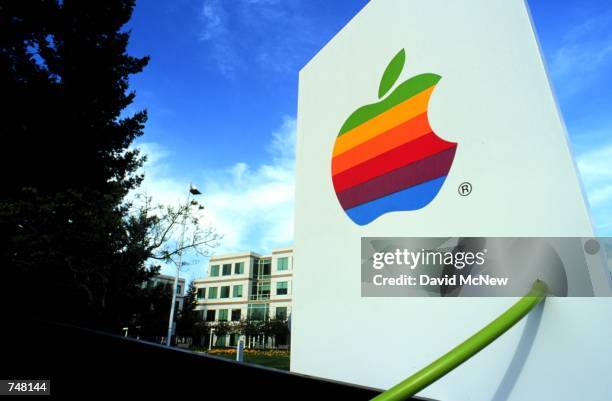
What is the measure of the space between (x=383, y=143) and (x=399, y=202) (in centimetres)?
47

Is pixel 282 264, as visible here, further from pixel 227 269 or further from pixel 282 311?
pixel 227 269

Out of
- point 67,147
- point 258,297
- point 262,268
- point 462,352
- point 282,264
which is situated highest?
point 282,264

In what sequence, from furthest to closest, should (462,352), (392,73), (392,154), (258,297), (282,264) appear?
(258,297), (282,264), (392,73), (392,154), (462,352)

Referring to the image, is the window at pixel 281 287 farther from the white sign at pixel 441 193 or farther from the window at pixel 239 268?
the white sign at pixel 441 193

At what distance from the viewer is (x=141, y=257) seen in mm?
11930

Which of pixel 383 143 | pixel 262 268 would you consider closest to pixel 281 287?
pixel 262 268

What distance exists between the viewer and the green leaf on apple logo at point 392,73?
2.48 metres

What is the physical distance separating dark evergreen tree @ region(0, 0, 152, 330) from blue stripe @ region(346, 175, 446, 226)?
7964 millimetres

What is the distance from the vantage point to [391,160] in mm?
2432

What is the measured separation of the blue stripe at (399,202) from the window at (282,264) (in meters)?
35.9

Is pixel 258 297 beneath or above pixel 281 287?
beneath

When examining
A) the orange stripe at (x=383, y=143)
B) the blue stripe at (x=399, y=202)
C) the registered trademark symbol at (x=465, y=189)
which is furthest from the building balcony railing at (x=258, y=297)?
the registered trademark symbol at (x=465, y=189)

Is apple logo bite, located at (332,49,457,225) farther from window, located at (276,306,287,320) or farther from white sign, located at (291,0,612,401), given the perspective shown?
window, located at (276,306,287,320)

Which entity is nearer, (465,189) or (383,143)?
(465,189)
